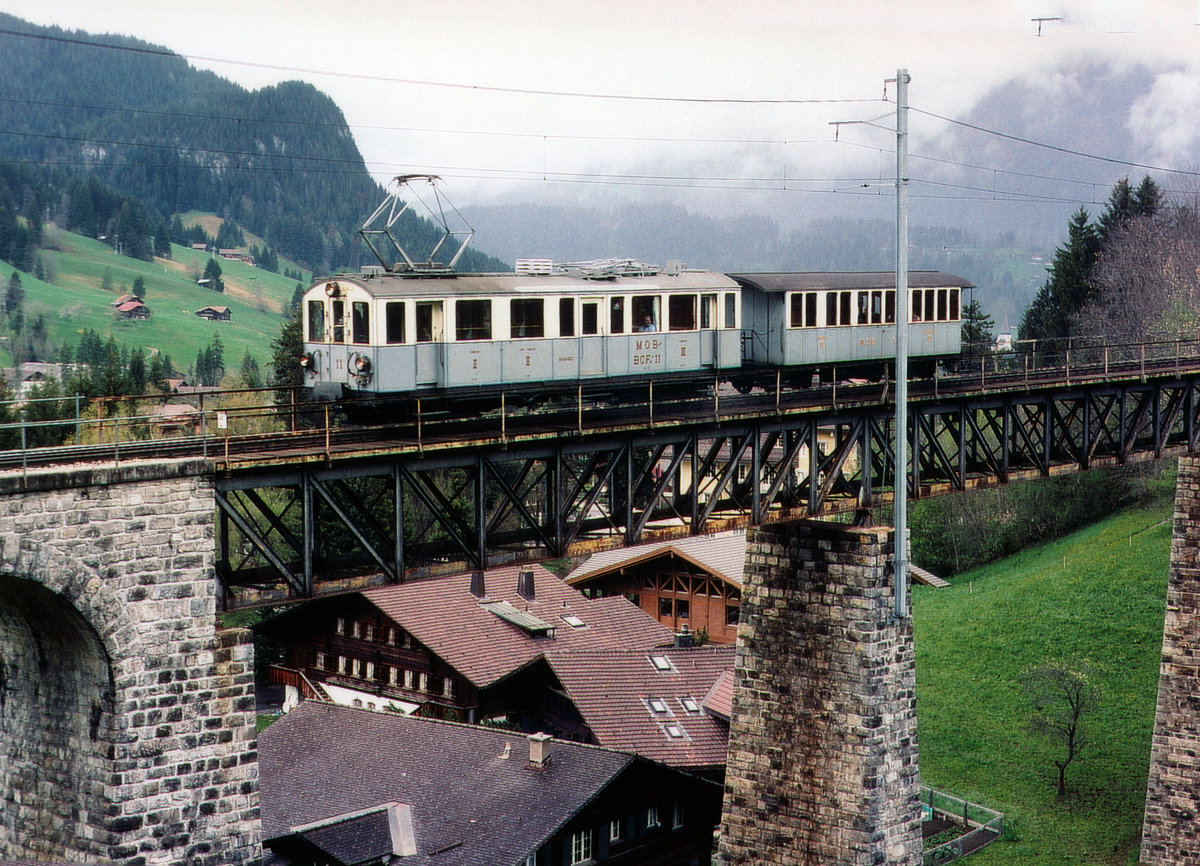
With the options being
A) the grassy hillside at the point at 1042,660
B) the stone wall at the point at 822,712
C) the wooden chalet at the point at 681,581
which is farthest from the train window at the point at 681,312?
the wooden chalet at the point at 681,581

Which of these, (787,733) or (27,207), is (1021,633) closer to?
(787,733)

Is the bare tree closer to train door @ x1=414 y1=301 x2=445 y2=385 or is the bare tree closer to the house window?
the house window

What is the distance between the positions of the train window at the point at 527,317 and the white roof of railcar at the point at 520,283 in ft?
0.73

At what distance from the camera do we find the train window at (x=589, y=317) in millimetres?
27828

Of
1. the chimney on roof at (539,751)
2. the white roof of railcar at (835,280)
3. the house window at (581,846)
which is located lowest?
the house window at (581,846)

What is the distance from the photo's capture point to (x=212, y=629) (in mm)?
18938

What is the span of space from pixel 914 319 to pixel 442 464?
18.0 m

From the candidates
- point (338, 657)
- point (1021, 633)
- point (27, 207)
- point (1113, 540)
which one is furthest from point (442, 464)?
point (27, 207)

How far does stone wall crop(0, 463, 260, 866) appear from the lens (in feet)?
58.1

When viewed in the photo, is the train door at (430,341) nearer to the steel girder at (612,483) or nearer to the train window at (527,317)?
the train window at (527,317)

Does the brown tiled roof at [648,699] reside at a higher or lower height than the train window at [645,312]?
lower

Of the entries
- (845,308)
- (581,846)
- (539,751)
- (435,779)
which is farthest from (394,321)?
(581,846)

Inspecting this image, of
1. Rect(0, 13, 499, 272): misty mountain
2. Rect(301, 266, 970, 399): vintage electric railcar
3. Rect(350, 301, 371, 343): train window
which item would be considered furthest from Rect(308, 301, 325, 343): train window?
Rect(0, 13, 499, 272): misty mountain

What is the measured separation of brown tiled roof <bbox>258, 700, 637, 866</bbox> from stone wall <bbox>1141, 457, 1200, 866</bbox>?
48.7 ft
